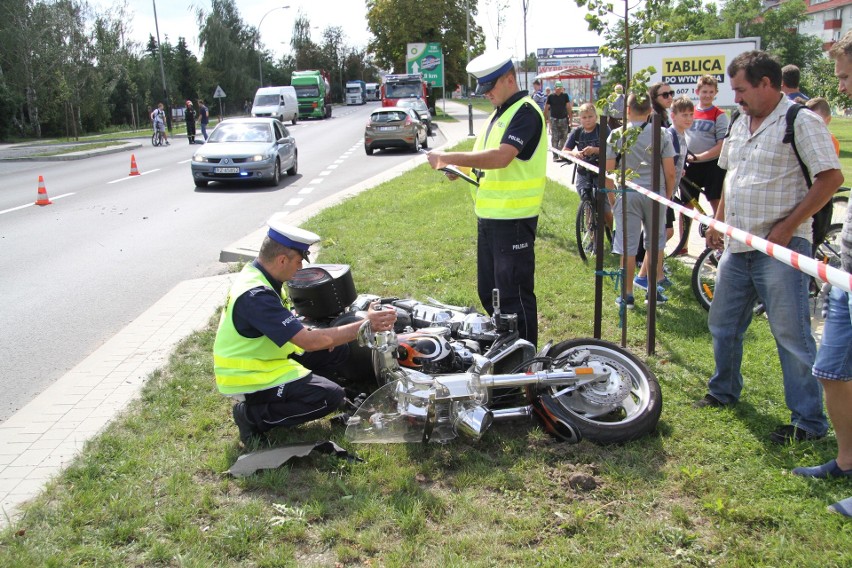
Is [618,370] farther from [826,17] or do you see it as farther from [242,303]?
[826,17]

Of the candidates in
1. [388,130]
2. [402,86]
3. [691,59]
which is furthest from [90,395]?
[402,86]

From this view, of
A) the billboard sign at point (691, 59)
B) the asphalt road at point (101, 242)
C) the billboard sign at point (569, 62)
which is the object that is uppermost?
the billboard sign at point (569, 62)

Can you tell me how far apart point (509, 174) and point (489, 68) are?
69 cm

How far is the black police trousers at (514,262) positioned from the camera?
493cm

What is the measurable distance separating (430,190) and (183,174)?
9031mm

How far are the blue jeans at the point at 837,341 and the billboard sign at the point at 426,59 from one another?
52.8 metres

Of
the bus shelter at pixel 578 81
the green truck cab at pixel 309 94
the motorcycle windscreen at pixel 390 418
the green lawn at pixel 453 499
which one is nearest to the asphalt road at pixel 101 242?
the green lawn at pixel 453 499

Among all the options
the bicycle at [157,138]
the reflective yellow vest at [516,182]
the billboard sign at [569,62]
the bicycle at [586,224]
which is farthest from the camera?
the billboard sign at [569,62]

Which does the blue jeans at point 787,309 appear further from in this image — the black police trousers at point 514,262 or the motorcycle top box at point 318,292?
the motorcycle top box at point 318,292

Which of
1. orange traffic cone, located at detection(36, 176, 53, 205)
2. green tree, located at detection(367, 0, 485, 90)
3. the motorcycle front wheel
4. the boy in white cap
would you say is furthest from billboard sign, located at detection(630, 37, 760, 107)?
green tree, located at detection(367, 0, 485, 90)

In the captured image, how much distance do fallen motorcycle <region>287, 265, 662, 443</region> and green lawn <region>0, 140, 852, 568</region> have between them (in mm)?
139

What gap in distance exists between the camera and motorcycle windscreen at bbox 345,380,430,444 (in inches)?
164

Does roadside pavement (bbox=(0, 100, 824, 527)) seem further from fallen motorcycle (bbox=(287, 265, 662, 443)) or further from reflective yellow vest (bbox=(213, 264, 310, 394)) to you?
fallen motorcycle (bbox=(287, 265, 662, 443))

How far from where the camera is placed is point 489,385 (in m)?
4.18
